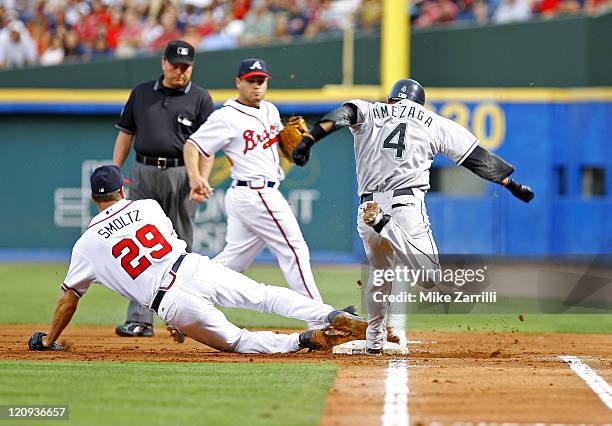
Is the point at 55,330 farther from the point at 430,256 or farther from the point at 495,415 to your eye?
the point at 495,415

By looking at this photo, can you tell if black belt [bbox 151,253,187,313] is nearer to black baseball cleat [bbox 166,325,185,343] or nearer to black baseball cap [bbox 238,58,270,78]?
black baseball cleat [bbox 166,325,185,343]

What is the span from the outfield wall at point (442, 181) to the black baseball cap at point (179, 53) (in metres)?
7.51

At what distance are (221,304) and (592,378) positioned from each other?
Result: 7.48 feet

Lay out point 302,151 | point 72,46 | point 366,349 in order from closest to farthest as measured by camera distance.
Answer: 1. point 302,151
2. point 366,349
3. point 72,46

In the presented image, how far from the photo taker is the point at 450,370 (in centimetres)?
647

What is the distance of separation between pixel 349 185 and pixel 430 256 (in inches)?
364

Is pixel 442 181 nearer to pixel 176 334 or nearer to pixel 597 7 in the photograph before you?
pixel 597 7

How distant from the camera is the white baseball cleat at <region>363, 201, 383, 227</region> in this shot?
22.4ft

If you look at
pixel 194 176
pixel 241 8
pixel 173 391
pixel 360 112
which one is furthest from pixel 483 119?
pixel 173 391

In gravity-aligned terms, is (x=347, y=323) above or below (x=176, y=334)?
above

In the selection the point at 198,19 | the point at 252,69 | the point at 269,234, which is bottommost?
the point at 269,234

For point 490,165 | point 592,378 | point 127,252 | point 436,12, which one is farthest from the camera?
point 436,12

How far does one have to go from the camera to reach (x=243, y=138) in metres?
8.08

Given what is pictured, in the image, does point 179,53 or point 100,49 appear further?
point 100,49
